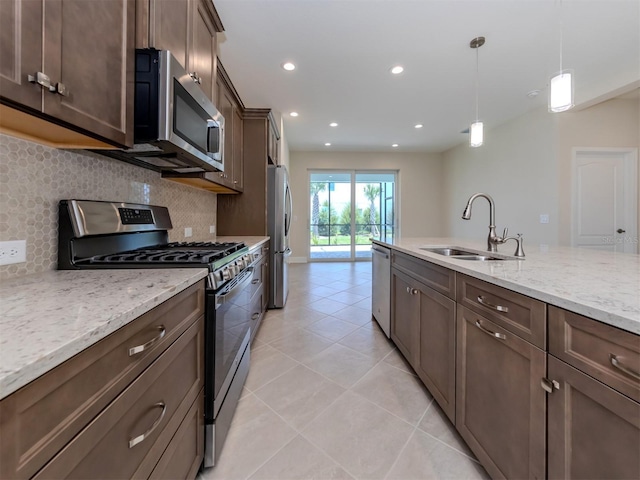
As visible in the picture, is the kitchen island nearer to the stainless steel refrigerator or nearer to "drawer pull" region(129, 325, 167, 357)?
"drawer pull" region(129, 325, 167, 357)

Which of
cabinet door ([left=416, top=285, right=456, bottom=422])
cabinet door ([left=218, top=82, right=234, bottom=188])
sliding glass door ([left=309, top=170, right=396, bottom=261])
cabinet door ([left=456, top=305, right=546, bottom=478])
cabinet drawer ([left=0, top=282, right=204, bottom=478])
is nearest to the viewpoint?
cabinet drawer ([left=0, top=282, right=204, bottom=478])

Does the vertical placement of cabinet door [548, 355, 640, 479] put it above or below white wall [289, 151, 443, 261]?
below

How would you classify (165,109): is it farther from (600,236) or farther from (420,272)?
(600,236)

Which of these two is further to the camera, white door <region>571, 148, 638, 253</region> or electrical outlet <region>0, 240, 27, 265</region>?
white door <region>571, 148, 638, 253</region>

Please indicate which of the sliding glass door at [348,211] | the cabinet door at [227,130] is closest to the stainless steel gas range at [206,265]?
the cabinet door at [227,130]

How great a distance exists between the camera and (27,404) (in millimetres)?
408

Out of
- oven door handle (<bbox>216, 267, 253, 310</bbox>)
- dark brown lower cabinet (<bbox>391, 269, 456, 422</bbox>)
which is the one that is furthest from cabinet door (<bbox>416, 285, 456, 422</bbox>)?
oven door handle (<bbox>216, 267, 253, 310</bbox>)

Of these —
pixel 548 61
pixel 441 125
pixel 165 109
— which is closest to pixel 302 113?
pixel 441 125

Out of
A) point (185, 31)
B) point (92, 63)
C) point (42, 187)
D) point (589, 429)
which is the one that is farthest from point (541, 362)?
point (185, 31)

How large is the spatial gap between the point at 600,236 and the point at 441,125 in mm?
2944

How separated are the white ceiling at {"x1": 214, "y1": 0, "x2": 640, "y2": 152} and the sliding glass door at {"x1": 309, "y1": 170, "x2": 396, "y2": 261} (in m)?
2.63

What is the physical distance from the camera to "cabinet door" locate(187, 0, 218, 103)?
1650 mm

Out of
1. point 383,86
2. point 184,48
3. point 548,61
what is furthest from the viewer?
point 383,86

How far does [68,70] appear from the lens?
86 cm
